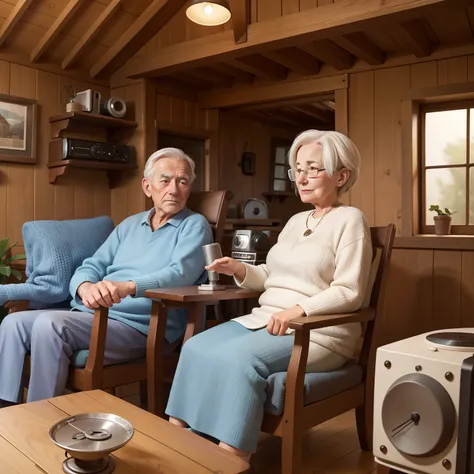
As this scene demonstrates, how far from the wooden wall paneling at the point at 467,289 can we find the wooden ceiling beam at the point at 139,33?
2.25m

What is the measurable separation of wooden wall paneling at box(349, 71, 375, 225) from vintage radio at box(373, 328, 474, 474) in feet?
5.75

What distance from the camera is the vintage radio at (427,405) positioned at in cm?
132

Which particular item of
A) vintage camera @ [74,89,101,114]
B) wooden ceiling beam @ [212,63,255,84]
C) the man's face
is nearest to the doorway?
wooden ceiling beam @ [212,63,255,84]

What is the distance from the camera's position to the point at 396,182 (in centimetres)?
314

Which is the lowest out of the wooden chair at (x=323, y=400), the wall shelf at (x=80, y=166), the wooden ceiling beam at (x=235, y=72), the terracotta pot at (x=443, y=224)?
the wooden chair at (x=323, y=400)

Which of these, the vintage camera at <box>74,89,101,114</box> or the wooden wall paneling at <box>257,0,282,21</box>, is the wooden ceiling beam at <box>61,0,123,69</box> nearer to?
the vintage camera at <box>74,89,101,114</box>

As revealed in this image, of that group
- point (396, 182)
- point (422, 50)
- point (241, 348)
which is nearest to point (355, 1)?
point (422, 50)

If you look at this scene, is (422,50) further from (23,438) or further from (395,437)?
(23,438)

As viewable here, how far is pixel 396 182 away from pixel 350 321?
66.6 inches

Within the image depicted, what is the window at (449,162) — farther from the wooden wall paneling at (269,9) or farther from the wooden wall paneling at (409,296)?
the wooden wall paneling at (269,9)

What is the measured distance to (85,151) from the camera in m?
3.23

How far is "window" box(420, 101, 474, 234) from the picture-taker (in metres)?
3.00

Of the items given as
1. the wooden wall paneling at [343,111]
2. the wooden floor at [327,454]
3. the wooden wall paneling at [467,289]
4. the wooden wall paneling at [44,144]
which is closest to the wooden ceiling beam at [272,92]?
the wooden wall paneling at [343,111]

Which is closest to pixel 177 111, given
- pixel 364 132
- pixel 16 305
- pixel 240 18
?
pixel 240 18
